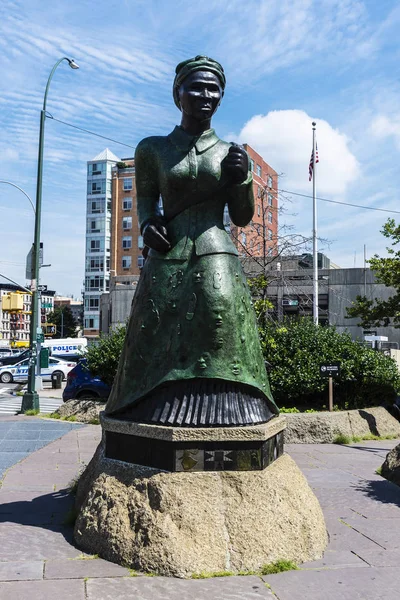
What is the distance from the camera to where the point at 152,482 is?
4.16 meters

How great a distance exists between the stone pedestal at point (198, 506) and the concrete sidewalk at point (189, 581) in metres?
0.14

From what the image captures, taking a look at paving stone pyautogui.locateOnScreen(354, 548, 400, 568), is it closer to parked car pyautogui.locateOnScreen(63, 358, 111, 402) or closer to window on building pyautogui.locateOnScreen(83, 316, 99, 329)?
parked car pyautogui.locateOnScreen(63, 358, 111, 402)

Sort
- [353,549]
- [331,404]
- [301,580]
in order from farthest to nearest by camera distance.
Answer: [331,404]
[353,549]
[301,580]

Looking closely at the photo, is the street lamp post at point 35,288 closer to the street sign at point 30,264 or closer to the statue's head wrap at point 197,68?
the street sign at point 30,264

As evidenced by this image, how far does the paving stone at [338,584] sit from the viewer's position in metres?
3.54

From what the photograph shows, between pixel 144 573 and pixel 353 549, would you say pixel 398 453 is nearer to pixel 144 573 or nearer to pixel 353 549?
pixel 353 549

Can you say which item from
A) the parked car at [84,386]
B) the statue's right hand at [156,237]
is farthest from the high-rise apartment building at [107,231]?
the statue's right hand at [156,237]

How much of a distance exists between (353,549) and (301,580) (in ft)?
2.67

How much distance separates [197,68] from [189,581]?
377 centimetres

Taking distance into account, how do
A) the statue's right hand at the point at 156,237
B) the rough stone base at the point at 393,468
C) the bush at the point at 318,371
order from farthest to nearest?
1. the bush at the point at 318,371
2. the rough stone base at the point at 393,468
3. the statue's right hand at the point at 156,237

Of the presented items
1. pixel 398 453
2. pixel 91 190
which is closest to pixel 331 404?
pixel 398 453

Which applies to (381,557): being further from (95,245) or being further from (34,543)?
(95,245)

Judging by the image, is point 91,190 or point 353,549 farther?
point 91,190

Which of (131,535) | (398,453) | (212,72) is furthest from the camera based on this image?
(398,453)
